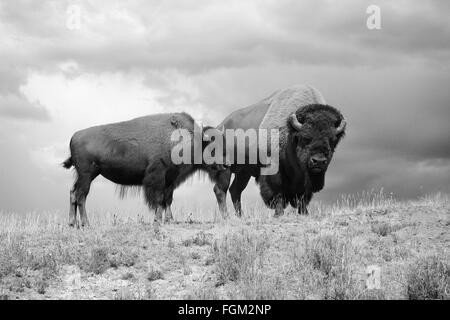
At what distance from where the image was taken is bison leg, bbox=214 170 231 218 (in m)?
15.1

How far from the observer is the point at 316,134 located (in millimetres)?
12977

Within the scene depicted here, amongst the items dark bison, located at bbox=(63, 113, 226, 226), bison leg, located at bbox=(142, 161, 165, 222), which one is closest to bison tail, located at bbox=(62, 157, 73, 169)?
dark bison, located at bbox=(63, 113, 226, 226)

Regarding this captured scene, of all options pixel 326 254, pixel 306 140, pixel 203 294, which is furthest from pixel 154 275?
pixel 306 140

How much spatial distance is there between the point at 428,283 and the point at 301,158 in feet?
17.4

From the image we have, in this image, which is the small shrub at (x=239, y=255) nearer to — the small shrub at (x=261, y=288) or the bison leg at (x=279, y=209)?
the small shrub at (x=261, y=288)

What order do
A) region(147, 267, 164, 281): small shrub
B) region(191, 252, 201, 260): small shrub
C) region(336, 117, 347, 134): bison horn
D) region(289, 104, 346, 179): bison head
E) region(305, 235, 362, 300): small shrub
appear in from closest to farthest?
region(305, 235, 362, 300): small shrub < region(147, 267, 164, 281): small shrub < region(191, 252, 201, 260): small shrub < region(289, 104, 346, 179): bison head < region(336, 117, 347, 134): bison horn

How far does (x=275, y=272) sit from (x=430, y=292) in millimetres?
2084

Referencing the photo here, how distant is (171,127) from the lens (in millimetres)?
14281

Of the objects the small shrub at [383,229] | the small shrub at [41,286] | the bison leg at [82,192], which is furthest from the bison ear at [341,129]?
the small shrub at [41,286]

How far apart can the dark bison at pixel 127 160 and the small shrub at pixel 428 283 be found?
20.5 ft

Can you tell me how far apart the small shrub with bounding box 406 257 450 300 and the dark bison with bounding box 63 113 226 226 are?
6249mm

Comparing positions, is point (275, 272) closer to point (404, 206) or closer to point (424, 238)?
point (424, 238)

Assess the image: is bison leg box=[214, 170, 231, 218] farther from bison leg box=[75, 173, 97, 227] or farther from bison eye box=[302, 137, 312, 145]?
bison leg box=[75, 173, 97, 227]
